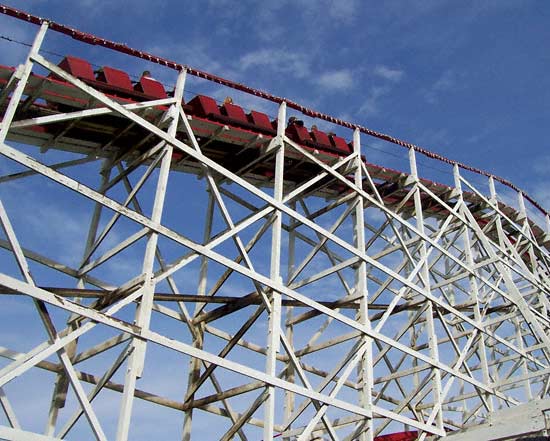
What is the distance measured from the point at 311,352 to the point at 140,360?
6278 millimetres

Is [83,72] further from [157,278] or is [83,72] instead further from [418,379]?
[418,379]

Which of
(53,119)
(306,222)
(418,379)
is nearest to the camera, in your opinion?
(53,119)

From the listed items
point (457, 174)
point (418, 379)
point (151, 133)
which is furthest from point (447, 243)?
point (151, 133)

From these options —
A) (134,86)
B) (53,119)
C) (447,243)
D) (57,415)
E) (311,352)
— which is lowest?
(57,415)

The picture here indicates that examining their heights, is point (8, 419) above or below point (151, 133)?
below

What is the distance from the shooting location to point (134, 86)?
39.8 ft

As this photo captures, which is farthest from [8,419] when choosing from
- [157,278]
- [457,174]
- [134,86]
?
[457,174]

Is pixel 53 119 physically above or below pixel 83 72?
below

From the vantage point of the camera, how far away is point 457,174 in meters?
19.8

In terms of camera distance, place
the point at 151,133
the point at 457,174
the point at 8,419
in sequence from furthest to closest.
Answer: the point at 457,174 → the point at 151,133 → the point at 8,419

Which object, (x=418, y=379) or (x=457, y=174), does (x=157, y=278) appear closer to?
(x=418, y=379)

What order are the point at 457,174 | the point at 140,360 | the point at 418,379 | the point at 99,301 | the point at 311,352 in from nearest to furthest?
the point at 140,360 < the point at 99,301 < the point at 311,352 < the point at 418,379 < the point at 457,174

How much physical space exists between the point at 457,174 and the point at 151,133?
37.0 ft

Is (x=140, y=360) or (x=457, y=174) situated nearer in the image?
(x=140, y=360)
